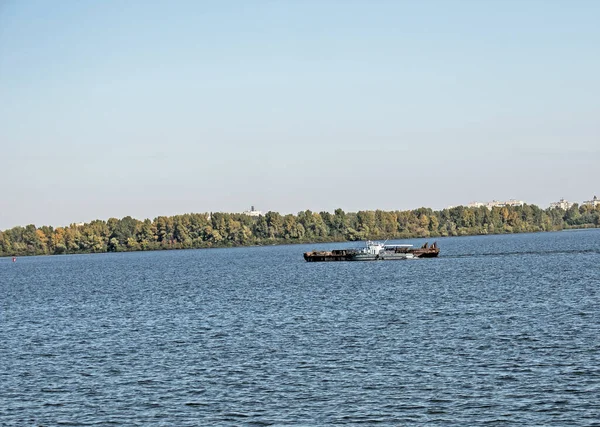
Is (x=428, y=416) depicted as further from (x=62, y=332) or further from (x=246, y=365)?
(x=62, y=332)

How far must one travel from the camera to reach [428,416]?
3341 centimetres

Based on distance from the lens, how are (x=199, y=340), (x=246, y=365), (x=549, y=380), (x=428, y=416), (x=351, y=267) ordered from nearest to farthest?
(x=428, y=416), (x=549, y=380), (x=246, y=365), (x=199, y=340), (x=351, y=267)

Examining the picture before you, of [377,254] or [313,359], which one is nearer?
→ [313,359]

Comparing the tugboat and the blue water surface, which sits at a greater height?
the tugboat

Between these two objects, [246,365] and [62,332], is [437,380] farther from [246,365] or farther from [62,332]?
[62,332]

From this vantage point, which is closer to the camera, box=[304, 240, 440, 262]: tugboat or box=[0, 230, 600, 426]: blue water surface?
box=[0, 230, 600, 426]: blue water surface

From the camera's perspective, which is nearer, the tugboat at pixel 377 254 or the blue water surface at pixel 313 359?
the blue water surface at pixel 313 359

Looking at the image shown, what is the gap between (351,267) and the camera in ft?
478

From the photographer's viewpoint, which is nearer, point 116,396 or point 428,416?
point 428,416

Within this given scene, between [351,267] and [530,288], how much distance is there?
62.3m

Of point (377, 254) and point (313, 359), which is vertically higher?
point (377, 254)

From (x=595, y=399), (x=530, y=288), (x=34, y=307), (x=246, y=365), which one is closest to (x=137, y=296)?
(x=34, y=307)

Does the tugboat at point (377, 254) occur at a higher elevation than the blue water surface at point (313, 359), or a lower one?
higher

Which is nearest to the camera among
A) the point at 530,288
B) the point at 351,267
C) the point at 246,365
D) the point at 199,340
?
the point at 246,365
